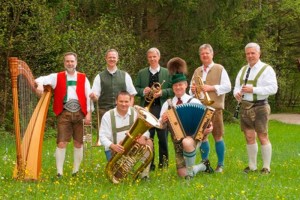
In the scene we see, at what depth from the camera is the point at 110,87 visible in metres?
9.12

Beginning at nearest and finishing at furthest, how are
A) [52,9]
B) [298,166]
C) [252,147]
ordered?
[252,147]
[298,166]
[52,9]

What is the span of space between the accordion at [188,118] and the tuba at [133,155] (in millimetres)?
411

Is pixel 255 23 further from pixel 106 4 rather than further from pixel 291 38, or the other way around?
pixel 291 38

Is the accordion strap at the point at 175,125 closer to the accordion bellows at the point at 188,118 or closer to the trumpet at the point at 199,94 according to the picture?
the accordion bellows at the point at 188,118

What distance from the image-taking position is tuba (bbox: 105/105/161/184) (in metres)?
7.54

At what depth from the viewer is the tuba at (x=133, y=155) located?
754 centimetres

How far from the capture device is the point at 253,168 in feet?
29.8

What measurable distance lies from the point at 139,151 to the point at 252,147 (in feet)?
6.81

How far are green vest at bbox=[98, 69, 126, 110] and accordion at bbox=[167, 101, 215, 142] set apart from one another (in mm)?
1264

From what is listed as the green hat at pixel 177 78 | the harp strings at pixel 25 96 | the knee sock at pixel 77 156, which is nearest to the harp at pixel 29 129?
the harp strings at pixel 25 96

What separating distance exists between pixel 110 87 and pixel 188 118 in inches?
61.2

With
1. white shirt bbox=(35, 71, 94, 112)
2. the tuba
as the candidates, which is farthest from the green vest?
Result: the tuba

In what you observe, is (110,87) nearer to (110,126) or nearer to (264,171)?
(110,126)

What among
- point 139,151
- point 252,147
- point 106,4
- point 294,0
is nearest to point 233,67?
point 106,4
